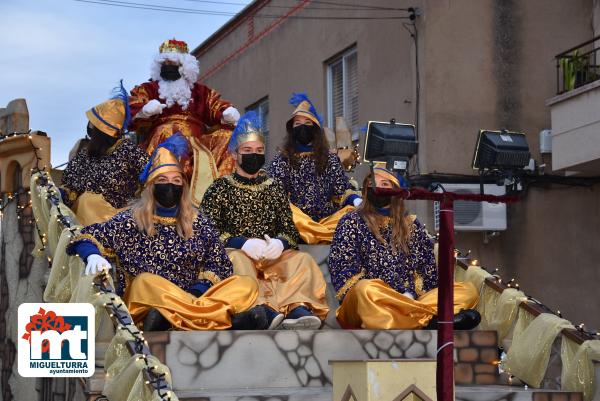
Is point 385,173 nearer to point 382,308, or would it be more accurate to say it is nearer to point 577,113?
point 382,308

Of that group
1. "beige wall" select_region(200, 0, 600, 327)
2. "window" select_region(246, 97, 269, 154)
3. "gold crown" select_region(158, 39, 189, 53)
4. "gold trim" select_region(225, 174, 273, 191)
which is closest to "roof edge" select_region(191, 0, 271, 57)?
"window" select_region(246, 97, 269, 154)

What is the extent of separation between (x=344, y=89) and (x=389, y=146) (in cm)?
1170

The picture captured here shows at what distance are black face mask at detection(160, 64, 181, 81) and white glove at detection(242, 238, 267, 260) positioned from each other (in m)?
3.31

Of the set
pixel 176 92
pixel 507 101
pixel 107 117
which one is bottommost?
Answer: pixel 107 117

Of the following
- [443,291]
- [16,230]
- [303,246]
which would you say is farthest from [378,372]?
[16,230]

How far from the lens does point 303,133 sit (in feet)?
39.6

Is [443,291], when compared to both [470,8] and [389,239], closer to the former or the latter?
[389,239]

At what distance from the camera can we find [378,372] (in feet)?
23.8

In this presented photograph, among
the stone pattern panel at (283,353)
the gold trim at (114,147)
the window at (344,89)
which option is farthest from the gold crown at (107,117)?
the window at (344,89)

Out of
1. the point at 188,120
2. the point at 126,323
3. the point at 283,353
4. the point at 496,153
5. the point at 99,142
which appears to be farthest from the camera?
the point at 188,120

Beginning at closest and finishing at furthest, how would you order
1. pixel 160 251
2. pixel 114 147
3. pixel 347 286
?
1. pixel 160 251
2. pixel 347 286
3. pixel 114 147

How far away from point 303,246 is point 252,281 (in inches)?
76.0

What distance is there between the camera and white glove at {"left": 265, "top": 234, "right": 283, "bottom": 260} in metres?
10.5

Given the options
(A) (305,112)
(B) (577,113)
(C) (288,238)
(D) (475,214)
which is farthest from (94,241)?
(B) (577,113)
